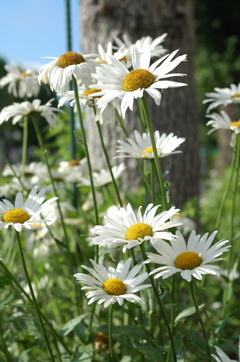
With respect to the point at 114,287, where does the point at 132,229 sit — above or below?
above

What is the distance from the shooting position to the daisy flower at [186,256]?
0.74 m

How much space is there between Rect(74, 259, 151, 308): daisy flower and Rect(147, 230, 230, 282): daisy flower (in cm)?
6

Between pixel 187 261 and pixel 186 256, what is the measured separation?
0.01m

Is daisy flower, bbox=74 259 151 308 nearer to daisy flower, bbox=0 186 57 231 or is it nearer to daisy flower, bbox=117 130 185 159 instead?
daisy flower, bbox=0 186 57 231

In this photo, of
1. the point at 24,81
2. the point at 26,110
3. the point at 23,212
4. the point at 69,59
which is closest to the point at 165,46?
the point at 24,81

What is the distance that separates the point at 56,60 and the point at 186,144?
5.41 feet

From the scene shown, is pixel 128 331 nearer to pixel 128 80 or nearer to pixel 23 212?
pixel 23 212

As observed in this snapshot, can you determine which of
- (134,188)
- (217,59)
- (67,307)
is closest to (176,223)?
(67,307)

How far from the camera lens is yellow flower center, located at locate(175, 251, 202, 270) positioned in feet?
Result: 2.51

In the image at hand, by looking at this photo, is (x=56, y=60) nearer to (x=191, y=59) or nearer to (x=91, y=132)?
(x=91, y=132)

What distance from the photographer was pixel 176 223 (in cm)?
75

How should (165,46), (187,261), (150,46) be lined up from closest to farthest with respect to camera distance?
(187,261) → (150,46) → (165,46)

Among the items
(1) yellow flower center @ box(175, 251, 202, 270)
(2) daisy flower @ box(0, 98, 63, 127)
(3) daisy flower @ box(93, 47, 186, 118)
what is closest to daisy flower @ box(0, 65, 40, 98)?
(2) daisy flower @ box(0, 98, 63, 127)

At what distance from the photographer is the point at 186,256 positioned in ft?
2.57
